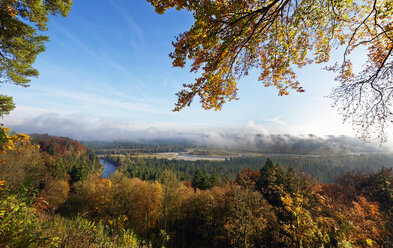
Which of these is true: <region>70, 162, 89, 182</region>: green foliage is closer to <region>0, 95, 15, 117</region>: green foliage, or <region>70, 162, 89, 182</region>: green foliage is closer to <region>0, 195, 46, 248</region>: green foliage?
<region>0, 95, 15, 117</region>: green foliage

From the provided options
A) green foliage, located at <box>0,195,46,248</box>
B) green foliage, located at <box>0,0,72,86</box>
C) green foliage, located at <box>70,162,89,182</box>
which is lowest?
green foliage, located at <box>70,162,89,182</box>

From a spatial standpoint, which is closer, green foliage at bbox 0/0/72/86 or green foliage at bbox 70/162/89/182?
green foliage at bbox 0/0/72/86

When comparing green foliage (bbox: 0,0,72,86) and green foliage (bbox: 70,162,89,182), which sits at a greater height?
green foliage (bbox: 0,0,72,86)

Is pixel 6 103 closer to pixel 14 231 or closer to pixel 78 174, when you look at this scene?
pixel 14 231

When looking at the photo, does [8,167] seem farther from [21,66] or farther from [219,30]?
[219,30]

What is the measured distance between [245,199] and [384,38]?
1296 cm

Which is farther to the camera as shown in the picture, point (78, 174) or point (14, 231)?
point (78, 174)

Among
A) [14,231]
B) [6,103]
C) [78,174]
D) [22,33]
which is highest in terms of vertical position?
[22,33]

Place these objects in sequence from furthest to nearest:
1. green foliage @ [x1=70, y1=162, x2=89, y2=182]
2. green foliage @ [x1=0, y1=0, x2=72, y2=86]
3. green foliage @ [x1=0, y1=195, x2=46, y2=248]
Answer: green foliage @ [x1=70, y1=162, x2=89, y2=182], green foliage @ [x1=0, y1=0, x2=72, y2=86], green foliage @ [x1=0, y1=195, x2=46, y2=248]

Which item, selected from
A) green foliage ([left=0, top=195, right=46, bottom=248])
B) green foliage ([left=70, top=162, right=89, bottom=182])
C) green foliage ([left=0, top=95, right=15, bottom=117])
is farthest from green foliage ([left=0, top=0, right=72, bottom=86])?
green foliage ([left=70, top=162, right=89, bottom=182])

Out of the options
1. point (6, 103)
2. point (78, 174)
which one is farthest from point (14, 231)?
point (78, 174)

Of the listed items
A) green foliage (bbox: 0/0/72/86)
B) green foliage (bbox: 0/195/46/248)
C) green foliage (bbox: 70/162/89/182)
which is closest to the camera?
green foliage (bbox: 0/195/46/248)

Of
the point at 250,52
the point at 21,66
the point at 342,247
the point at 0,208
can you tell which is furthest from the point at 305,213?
the point at 21,66

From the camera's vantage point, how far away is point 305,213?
31.6 feet
